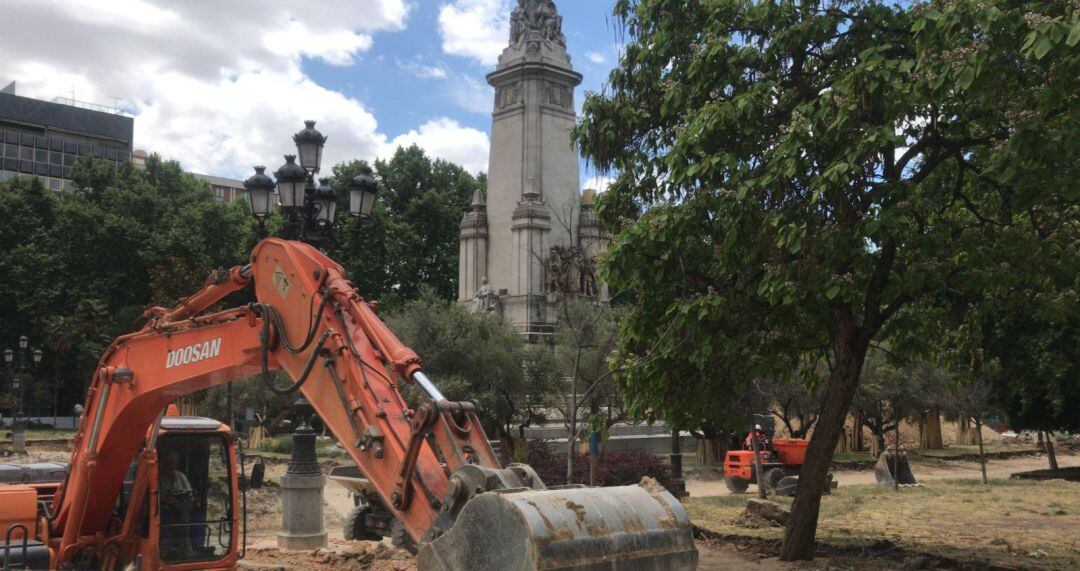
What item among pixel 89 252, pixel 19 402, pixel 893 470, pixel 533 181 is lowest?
pixel 893 470

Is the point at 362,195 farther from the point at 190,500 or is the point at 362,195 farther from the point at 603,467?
the point at 603,467

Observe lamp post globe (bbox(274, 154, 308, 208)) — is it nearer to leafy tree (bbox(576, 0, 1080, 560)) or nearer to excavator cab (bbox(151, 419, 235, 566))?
excavator cab (bbox(151, 419, 235, 566))

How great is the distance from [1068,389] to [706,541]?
47.6ft

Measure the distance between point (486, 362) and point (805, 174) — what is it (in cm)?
1895

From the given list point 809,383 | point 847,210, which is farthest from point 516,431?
point 847,210

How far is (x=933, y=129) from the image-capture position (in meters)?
10.2

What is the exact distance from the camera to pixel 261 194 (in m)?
11.6

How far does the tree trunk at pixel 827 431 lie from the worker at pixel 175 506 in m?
7.15

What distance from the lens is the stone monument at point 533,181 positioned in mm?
34406

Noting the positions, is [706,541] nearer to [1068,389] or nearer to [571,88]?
[1068,389]

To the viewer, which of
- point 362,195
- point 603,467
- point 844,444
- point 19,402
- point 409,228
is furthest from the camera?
point 409,228

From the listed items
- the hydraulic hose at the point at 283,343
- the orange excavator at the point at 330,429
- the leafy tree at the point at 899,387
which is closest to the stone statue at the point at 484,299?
the leafy tree at the point at 899,387

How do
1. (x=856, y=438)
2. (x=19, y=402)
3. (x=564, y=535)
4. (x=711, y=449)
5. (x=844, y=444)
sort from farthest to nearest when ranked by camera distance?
1. (x=856, y=438)
2. (x=844, y=444)
3. (x=19, y=402)
4. (x=711, y=449)
5. (x=564, y=535)

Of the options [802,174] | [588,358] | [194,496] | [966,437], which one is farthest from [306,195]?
[966,437]
